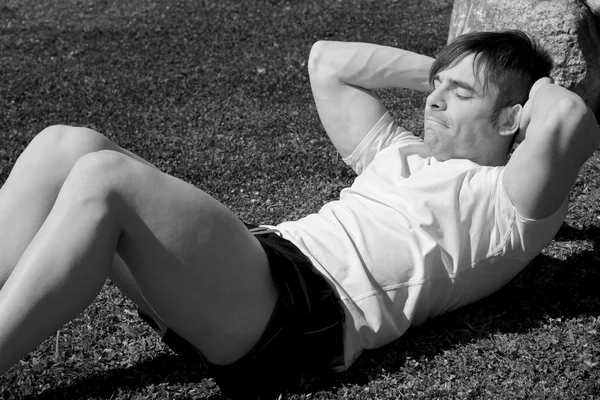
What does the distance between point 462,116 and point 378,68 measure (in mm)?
637

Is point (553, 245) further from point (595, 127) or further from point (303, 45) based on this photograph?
point (303, 45)

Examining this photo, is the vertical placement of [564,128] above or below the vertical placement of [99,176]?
above

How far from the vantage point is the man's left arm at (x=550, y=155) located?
9.43ft

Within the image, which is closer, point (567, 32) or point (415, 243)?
point (415, 243)

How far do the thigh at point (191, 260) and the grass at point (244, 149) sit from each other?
0.46 meters

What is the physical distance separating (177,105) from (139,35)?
7.65 feet

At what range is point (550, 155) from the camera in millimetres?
2863

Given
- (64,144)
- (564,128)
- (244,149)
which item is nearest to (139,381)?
(64,144)

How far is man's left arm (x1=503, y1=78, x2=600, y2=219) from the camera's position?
113 inches

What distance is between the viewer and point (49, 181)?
3.07m

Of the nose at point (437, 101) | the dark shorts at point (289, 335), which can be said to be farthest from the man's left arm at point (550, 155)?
the dark shorts at point (289, 335)

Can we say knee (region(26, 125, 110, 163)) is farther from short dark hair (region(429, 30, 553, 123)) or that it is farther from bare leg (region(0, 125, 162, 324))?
short dark hair (region(429, 30, 553, 123))

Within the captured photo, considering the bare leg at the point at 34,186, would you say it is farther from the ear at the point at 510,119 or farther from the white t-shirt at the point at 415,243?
the ear at the point at 510,119

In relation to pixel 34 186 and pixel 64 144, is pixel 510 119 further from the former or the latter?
pixel 34 186
